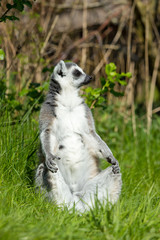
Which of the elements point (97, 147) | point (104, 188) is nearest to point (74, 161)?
point (97, 147)

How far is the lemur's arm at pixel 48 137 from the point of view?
322 centimetres

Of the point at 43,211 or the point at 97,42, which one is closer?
the point at 43,211

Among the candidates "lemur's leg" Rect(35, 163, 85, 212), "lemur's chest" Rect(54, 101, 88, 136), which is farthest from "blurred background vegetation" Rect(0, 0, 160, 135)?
"lemur's leg" Rect(35, 163, 85, 212)

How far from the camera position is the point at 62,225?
2627mm

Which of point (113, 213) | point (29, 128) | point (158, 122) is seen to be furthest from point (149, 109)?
point (113, 213)

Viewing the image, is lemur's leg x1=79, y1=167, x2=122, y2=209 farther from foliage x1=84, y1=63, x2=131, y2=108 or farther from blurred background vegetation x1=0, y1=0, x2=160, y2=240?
foliage x1=84, y1=63, x2=131, y2=108

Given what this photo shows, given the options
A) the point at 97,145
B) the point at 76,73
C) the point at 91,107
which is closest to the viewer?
the point at 97,145

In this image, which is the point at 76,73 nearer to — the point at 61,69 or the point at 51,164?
the point at 61,69

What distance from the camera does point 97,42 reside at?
752 cm

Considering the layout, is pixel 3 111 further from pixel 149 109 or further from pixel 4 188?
pixel 149 109

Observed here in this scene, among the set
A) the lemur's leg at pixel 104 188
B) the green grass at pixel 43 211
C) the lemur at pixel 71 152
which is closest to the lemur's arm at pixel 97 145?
the lemur at pixel 71 152

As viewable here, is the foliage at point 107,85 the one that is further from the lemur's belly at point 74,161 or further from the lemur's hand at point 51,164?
the lemur's hand at point 51,164

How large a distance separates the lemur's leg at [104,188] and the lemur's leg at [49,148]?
43 cm

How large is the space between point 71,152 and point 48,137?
29 centimetres
